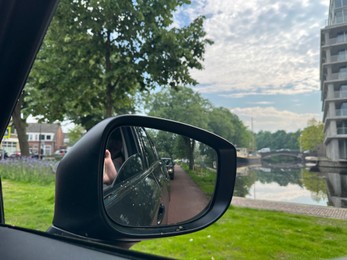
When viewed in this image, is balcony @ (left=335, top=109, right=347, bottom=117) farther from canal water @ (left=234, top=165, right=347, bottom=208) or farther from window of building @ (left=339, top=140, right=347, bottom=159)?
canal water @ (left=234, top=165, right=347, bottom=208)

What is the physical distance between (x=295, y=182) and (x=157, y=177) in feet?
4.06

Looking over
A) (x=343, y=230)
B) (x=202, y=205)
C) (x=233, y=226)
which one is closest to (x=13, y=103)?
(x=202, y=205)

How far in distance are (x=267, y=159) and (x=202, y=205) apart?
101cm

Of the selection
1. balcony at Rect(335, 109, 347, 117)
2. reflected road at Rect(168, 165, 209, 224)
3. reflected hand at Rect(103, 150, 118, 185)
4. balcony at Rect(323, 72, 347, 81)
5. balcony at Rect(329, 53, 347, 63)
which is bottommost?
reflected road at Rect(168, 165, 209, 224)

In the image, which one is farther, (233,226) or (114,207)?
(233,226)

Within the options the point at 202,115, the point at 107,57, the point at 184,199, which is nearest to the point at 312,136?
the point at 202,115

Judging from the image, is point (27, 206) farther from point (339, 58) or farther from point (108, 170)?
point (339, 58)

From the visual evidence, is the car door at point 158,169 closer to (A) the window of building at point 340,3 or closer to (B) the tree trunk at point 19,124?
(B) the tree trunk at point 19,124

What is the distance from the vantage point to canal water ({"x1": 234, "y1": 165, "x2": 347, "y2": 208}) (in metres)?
1.53

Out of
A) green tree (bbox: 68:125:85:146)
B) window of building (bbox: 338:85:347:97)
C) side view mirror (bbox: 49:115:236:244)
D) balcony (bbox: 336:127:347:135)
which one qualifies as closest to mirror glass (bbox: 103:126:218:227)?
side view mirror (bbox: 49:115:236:244)

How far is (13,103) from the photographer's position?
0.75 metres

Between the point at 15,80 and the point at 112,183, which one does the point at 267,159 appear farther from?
the point at 15,80

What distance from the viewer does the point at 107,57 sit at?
10.7 feet

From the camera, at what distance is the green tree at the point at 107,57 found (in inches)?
119
